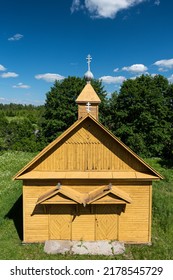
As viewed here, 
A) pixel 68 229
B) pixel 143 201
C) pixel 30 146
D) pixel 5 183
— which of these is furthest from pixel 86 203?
pixel 30 146

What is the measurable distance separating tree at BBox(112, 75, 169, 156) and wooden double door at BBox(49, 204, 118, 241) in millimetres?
21601

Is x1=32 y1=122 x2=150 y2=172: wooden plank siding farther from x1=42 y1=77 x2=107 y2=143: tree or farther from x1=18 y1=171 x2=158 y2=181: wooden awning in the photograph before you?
x1=42 y1=77 x2=107 y2=143: tree

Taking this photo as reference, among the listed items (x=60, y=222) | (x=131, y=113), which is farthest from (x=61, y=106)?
(x=60, y=222)

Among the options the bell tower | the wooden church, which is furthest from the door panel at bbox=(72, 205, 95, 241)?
the bell tower

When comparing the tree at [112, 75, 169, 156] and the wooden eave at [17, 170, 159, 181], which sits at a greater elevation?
the tree at [112, 75, 169, 156]

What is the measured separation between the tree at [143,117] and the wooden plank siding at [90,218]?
69.5ft

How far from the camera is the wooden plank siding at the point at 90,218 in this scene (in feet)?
42.5

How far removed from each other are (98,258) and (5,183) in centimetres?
1340

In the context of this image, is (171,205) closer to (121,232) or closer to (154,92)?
(121,232)

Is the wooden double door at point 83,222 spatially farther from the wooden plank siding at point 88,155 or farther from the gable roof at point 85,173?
the wooden plank siding at point 88,155

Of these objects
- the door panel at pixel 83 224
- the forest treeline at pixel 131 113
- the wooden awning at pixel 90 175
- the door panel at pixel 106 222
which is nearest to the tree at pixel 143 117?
the forest treeline at pixel 131 113

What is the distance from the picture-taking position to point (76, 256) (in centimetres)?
1188

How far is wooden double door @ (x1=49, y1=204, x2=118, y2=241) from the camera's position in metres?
13.0

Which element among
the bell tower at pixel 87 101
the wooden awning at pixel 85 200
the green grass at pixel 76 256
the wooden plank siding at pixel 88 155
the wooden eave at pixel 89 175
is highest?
the bell tower at pixel 87 101
